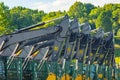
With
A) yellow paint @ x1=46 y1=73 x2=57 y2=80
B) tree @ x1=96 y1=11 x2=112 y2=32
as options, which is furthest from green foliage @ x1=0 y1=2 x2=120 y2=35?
yellow paint @ x1=46 y1=73 x2=57 y2=80

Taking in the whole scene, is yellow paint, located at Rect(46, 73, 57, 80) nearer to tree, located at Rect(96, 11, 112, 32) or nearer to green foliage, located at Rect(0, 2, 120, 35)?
green foliage, located at Rect(0, 2, 120, 35)

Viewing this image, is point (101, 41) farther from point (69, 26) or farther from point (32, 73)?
point (32, 73)

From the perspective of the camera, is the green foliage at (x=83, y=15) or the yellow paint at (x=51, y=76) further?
the green foliage at (x=83, y=15)

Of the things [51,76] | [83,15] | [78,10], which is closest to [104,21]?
[83,15]

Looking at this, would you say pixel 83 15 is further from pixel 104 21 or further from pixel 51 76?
pixel 51 76

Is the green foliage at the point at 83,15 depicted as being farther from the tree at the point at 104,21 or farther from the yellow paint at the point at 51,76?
the yellow paint at the point at 51,76

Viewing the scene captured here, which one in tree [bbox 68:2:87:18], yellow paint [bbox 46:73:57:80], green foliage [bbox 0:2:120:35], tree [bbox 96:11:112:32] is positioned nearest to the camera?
yellow paint [bbox 46:73:57:80]

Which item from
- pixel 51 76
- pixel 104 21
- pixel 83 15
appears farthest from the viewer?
pixel 83 15

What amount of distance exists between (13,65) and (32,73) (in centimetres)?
94

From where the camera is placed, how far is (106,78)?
104ft

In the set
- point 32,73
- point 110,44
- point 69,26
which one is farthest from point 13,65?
point 110,44

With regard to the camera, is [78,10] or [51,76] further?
[78,10]

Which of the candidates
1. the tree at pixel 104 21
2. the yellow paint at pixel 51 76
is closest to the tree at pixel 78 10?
the tree at pixel 104 21

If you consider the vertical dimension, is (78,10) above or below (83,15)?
above
